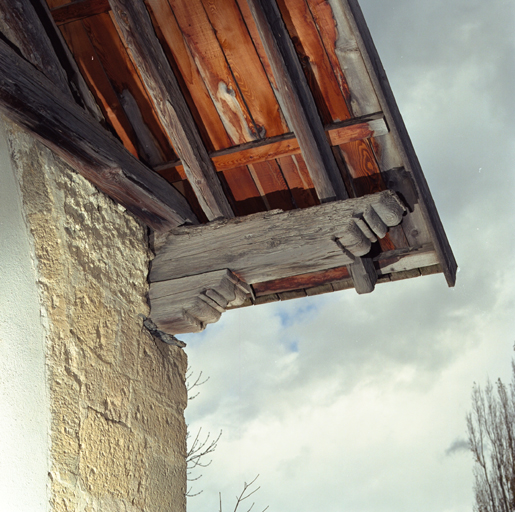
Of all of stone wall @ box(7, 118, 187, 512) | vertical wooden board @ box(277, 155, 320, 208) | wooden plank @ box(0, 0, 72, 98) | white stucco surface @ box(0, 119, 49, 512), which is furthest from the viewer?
vertical wooden board @ box(277, 155, 320, 208)

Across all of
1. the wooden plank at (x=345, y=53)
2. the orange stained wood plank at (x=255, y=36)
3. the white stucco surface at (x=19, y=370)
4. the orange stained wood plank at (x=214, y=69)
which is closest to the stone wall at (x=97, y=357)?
the white stucco surface at (x=19, y=370)

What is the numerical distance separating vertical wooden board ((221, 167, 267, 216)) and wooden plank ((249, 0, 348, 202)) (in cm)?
38

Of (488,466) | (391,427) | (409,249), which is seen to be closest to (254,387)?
(391,427)

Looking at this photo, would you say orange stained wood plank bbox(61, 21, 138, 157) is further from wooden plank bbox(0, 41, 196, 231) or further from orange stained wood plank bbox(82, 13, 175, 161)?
wooden plank bbox(0, 41, 196, 231)

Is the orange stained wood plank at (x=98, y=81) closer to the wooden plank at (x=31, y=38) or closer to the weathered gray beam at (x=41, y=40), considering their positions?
the weathered gray beam at (x=41, y=40)

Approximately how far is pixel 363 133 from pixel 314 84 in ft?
0.93

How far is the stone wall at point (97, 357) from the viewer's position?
1797mm

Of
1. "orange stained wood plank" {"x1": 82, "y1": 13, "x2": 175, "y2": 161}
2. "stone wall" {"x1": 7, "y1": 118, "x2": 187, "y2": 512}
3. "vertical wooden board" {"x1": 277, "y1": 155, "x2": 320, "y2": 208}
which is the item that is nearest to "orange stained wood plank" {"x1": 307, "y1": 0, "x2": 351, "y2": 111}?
"vertical wooden board" {"x1": 277, "y1": 155, "x2": 320, "y2": 208}

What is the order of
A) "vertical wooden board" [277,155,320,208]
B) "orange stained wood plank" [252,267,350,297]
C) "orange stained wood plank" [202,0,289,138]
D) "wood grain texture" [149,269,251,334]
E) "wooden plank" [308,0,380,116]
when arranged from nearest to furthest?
"wooden plank" [308,0,380,116] < "orange stained wood plank" [202,0,289,138] < "wood grain texture" [149,269,251,334] < "vertical wooden board" [277,155,320,208] < "orange stained wood plank" [252,267,350,297]

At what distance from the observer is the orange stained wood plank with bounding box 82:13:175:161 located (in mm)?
2283

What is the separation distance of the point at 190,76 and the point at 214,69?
0.11m

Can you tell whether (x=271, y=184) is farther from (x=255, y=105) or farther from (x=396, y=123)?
(x=396, y=123)

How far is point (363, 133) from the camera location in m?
2.28

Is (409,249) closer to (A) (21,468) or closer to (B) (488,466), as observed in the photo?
(A) (21,468)
